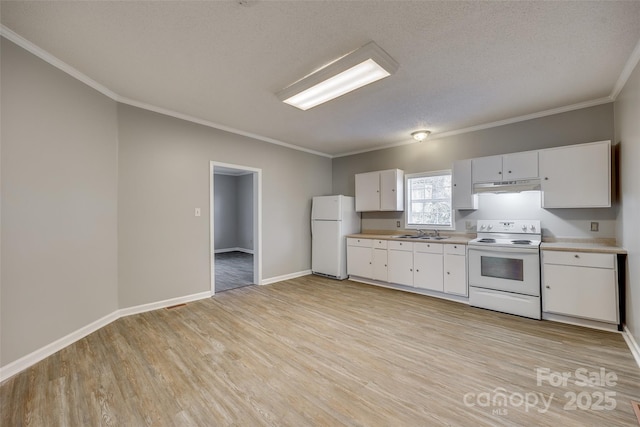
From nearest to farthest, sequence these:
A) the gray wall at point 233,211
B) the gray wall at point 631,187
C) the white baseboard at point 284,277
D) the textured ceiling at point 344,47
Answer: the textured ceiling at point 344,47 → the gray wall at point 631,187 → the white baseboard at point 284,277 → the gray wall at point 233,211

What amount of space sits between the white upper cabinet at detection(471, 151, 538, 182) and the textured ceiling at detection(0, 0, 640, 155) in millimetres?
639

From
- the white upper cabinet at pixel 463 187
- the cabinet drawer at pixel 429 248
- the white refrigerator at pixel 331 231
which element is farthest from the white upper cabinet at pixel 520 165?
the white refrigerator at pixel 331 231

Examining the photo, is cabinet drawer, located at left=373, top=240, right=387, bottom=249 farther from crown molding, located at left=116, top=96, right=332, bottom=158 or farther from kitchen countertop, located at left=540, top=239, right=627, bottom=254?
crown molding, located at left=116, top=96, right=332, bottom=158

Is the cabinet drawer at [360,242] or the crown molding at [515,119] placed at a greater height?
the crown molding at [515,119]

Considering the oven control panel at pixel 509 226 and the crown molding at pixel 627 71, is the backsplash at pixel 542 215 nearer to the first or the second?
the oven control panel at pixel 509 226

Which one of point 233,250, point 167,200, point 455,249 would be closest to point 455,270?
point 455,249

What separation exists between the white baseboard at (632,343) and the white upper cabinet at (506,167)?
1.86 m

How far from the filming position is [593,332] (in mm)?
2771

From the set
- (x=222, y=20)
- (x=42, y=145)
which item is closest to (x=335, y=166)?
(x=222, y=20)

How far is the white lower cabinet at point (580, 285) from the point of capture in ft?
8.94

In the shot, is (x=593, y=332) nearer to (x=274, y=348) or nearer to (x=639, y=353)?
(x=639, y=353)

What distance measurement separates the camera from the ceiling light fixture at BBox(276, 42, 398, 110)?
7.23ft

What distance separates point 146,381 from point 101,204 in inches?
80.3

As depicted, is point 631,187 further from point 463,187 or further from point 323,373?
point 323,373
